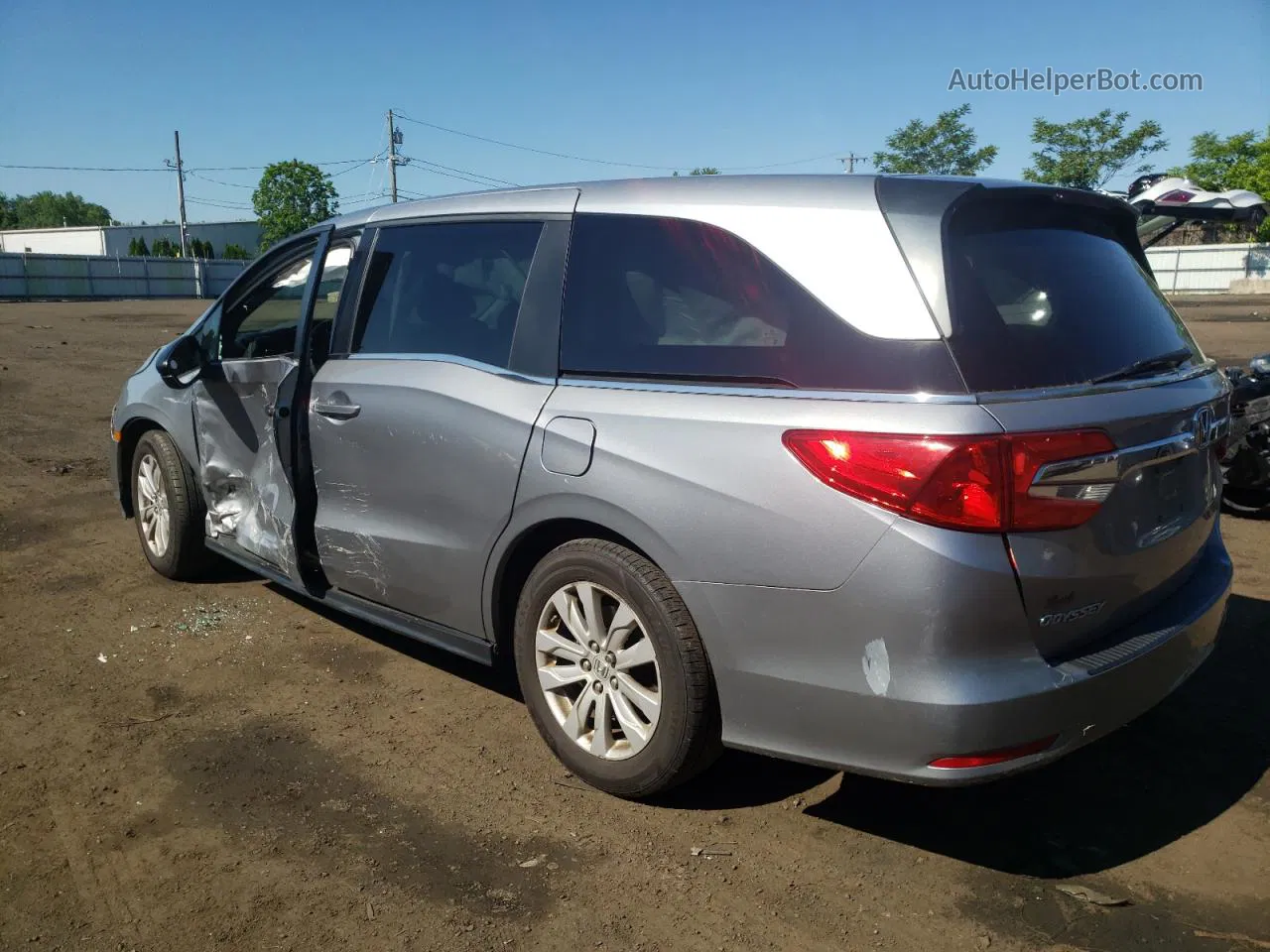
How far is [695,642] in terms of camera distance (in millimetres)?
2881

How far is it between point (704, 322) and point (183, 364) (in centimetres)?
303

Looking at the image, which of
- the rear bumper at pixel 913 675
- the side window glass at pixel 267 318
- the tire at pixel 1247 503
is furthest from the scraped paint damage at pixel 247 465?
the tire at pixel 1247 503

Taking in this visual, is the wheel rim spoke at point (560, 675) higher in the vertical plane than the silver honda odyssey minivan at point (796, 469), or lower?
lower

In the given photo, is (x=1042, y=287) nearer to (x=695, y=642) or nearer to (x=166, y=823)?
(x=695, y=642)

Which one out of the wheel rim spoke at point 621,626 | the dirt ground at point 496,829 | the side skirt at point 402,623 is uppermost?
the wheel rim spoke at point 621,626

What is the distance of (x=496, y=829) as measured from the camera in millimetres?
3082

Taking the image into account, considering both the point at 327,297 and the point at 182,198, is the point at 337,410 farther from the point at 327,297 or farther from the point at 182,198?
the point at 182,198

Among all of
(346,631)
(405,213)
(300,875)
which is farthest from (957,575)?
(346,631)

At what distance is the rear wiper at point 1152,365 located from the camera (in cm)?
278

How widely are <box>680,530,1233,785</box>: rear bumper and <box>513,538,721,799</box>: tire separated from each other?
0.10 meters

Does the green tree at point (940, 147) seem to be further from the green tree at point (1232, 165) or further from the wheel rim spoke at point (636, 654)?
the wheel rim spoke at point (636, 654)

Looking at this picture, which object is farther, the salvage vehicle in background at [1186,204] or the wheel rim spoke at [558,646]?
the salvage vehicle in background at [1186,204]

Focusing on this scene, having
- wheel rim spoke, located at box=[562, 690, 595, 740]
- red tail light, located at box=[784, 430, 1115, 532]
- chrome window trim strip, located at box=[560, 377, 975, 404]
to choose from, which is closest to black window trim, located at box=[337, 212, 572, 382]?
chrome window trim strip, located at box=[560, 377, 975, 404]

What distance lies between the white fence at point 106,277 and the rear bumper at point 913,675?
145 feet
